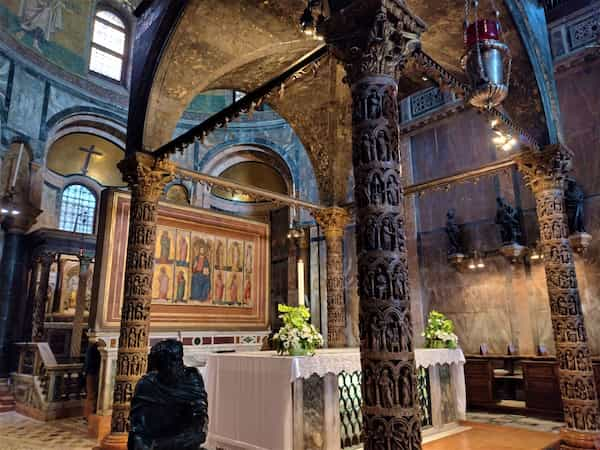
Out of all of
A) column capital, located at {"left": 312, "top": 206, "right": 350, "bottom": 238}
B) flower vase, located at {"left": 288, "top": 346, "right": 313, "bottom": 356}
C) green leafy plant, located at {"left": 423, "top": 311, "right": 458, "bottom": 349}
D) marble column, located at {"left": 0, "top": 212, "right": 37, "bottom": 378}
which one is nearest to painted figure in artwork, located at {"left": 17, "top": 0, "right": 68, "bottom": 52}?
marble column, located at {"left": 0, "top": 212, "right": 37, "bottom": 378}

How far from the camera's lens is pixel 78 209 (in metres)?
15.1

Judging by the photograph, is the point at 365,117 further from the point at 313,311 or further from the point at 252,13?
the point at 313,311

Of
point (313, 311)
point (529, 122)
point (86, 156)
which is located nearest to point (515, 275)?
point (529, 122)

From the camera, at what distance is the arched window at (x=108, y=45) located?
48.3ft

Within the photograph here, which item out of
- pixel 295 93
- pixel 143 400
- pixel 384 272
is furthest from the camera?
pixel 295 93

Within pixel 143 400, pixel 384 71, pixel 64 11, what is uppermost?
pixel 64 11

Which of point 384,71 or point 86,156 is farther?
point 86,156

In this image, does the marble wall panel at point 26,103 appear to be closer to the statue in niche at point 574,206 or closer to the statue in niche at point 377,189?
the statue in niche at point 377,189

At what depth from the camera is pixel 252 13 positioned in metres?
5.70

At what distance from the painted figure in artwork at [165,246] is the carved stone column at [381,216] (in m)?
7.07

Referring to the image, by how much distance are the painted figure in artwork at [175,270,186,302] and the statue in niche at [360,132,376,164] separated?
7305 mm

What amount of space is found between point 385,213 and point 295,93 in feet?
19.1

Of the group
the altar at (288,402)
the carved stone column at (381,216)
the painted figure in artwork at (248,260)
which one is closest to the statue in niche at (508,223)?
the altar at (288,402)

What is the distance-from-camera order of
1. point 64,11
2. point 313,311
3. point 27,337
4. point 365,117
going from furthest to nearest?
1. point 64,11
2. point 313,311
3. point 27,337
4. point 365,117
